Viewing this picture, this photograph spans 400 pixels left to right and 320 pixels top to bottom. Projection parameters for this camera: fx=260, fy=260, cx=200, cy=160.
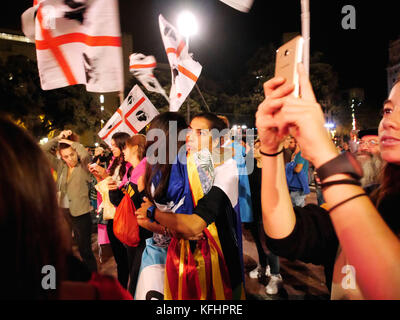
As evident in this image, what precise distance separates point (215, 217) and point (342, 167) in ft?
4.43

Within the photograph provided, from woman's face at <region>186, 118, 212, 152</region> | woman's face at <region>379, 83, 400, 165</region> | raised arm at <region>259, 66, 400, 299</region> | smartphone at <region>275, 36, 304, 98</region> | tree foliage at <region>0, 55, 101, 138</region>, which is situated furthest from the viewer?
tree foliage at <region>0, 55, 101, 138</region>

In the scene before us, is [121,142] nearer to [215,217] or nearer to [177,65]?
[177,65]

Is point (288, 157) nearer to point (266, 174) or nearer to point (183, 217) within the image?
point (183, 217)

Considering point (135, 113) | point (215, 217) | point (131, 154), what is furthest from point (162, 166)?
point (135, 113)

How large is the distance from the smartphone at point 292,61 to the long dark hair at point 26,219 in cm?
86

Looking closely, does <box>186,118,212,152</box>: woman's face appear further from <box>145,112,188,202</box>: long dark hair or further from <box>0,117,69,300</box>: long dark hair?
<box>0,117,69,300</box>: long dark hair

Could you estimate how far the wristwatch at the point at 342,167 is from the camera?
0.72 m

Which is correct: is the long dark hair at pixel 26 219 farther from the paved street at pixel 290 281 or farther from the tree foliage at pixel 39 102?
the tree foliage at pixel 39 102

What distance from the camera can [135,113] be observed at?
4562mm

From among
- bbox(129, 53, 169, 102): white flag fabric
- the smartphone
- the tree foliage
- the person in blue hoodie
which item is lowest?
the smartphone

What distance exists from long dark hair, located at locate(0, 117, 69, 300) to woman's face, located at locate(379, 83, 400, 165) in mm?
1222

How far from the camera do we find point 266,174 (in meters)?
1.13

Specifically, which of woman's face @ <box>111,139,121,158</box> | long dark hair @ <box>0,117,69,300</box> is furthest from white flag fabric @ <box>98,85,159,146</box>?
long dark hair @ <box>0,117,69,300</box>

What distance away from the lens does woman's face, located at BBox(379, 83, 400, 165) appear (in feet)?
3.19
